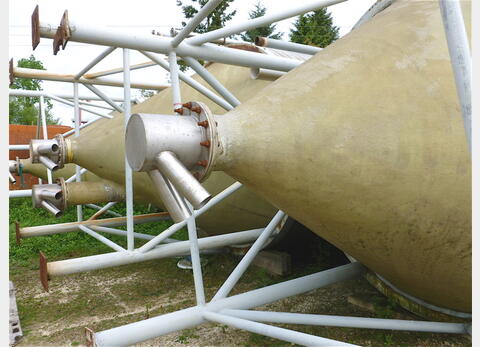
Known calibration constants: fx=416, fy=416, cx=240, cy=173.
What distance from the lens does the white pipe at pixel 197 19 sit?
3.10 m

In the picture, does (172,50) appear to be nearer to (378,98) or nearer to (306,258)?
(378,98)

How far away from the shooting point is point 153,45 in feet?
12.2

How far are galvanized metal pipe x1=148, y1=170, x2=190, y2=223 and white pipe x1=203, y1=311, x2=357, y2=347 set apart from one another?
115cm

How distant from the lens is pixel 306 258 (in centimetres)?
588

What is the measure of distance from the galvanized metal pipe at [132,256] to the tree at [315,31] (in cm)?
2717

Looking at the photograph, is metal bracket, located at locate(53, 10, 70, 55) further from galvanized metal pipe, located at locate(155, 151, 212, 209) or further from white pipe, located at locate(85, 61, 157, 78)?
white pipe, located at locate(85, 61, 157, 78)

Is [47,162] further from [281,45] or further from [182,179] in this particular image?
[182,179]

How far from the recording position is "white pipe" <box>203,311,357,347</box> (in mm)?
2723

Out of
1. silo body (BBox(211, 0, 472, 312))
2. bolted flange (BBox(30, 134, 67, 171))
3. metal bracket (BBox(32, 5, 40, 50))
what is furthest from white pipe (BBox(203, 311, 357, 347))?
bolted flange (BBox(30, 134, 67, 171))

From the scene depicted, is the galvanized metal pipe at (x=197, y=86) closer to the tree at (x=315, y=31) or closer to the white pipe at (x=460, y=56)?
the white pipe at (x=460, y=56)

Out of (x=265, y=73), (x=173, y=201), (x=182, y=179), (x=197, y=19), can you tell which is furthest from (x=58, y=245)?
(x=182, y=179)

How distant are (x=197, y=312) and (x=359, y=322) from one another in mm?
1225

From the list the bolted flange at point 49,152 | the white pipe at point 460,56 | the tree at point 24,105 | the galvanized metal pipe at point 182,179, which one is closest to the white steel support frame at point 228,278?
the galvanized metal pipe at point 182,179

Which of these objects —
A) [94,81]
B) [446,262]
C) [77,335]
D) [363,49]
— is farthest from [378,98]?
[94,81]
